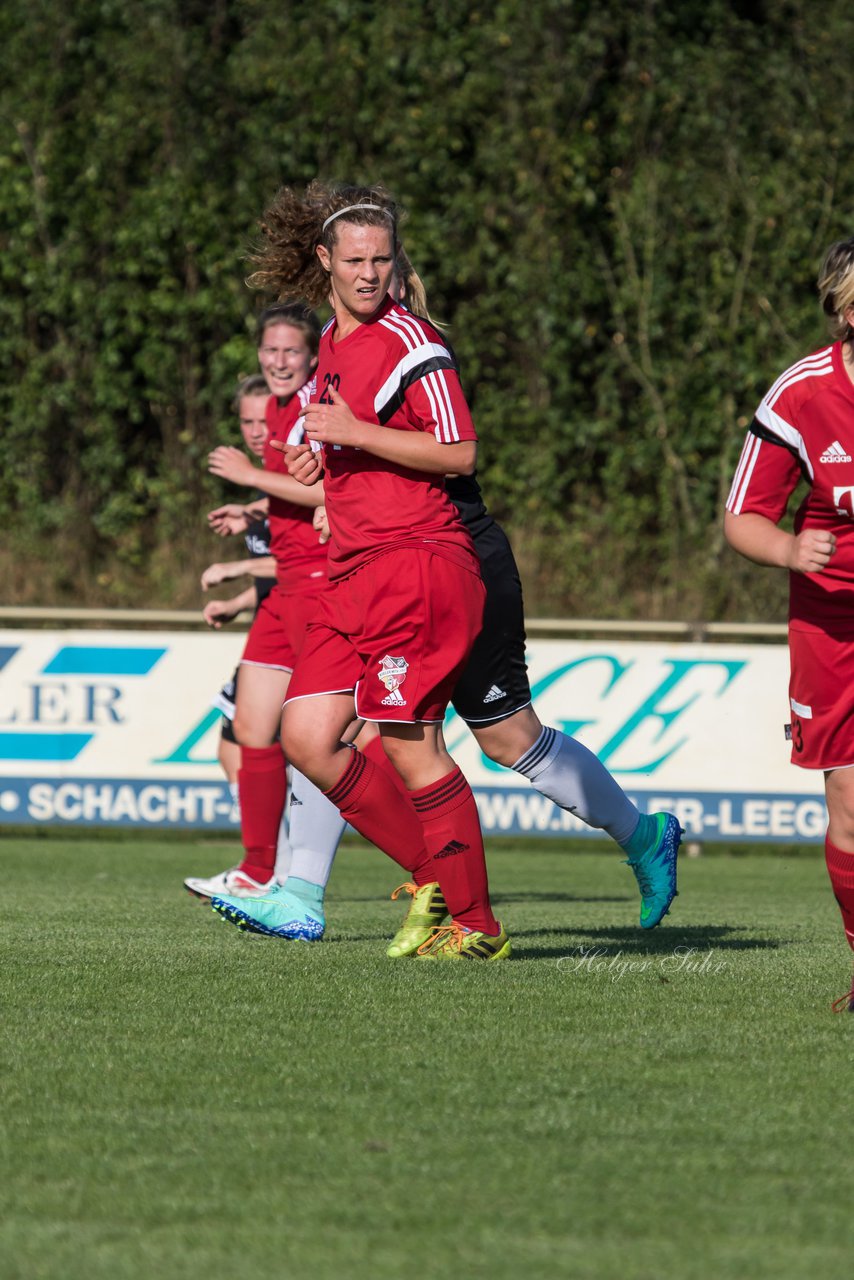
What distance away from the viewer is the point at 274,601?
287 inches

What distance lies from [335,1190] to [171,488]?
1509cm

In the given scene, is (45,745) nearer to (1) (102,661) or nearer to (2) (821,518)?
(1) (102,661)

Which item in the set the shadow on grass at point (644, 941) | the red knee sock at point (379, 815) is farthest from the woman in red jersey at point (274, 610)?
the red knee sock at point (379, 815)

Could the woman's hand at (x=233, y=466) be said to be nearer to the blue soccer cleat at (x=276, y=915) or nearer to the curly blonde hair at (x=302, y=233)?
the curly blonde hair at (x=302, y=233)

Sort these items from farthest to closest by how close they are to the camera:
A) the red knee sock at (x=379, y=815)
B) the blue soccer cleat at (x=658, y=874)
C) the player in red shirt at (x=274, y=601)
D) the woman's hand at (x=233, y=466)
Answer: the player in red shirt at (x=274, y=601), the woman's hand at (x=233, y=466), the blue soccer cleat at (x=658, y=874), the red knee sock at (x=379, y=815)

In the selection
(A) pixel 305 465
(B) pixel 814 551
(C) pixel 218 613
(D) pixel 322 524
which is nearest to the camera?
(B) pixel 814 551

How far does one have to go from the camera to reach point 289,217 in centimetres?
546

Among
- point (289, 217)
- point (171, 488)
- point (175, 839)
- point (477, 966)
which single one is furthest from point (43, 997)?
point (171, 488)

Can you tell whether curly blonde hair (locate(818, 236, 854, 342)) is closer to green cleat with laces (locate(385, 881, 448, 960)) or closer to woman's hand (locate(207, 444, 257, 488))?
green cleat with laces (locate(385, 881, 448, 960))

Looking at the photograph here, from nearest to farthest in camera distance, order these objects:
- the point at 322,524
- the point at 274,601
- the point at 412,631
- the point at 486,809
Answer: the point at 412,631
the point at 322,524
the point at 274,601
the point at 486,809

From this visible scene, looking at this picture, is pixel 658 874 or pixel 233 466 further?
pixel 233 466

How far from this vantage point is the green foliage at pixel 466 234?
17297 millimetres

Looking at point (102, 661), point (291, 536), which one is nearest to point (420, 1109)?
point (291, 536)

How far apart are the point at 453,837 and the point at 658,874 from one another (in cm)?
94
